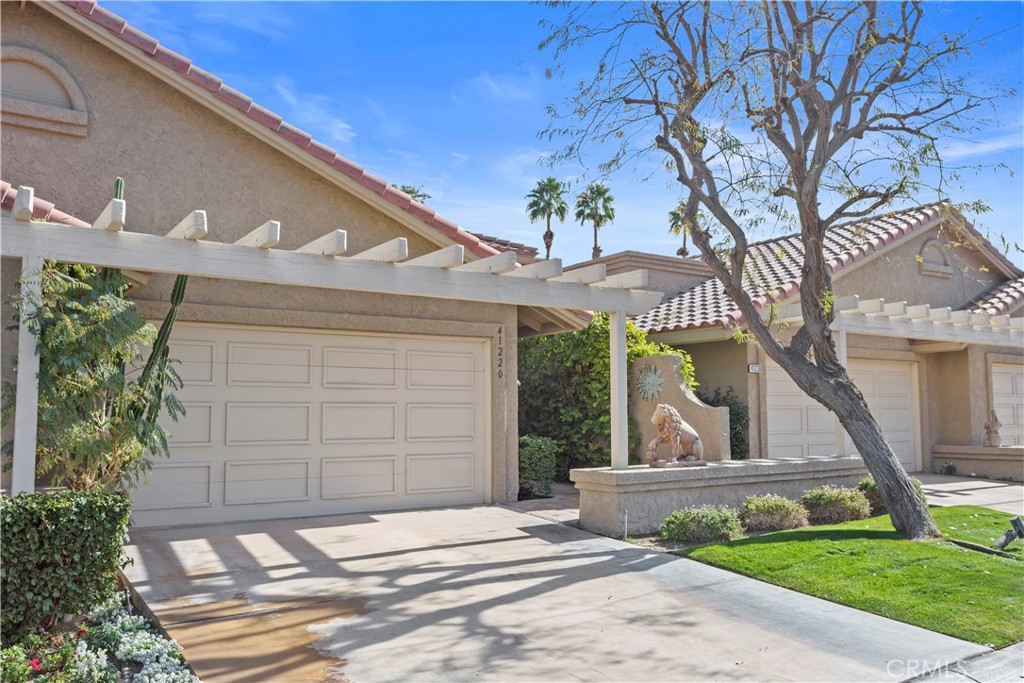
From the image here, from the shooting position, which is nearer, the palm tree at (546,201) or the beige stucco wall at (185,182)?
the beige stucco wall at (185,182)

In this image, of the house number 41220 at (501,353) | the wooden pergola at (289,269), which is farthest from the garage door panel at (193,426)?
the house number 41220 at (501,353)

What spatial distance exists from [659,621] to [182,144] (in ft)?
24.6

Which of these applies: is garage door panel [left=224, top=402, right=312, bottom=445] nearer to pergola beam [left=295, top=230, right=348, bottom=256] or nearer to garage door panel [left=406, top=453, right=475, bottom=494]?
garage door panel [left=406, top=453, right=475, bottom=494]

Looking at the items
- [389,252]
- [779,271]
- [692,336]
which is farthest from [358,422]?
[779,271]

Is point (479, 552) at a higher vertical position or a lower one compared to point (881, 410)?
lower

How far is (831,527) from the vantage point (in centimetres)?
927

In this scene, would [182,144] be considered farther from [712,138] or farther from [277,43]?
[712,138]

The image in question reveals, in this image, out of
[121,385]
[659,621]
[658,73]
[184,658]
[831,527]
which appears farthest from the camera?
[658,73]

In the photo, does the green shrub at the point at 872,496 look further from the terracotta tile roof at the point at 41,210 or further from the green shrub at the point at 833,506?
the terracotta tile roof at the point at 41,210

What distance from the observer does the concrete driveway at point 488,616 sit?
16.3 ft

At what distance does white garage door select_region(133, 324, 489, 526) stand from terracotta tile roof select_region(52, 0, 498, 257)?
1.57m

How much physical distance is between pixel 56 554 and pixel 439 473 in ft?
20.3

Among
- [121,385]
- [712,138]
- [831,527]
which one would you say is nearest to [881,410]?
[831,527]

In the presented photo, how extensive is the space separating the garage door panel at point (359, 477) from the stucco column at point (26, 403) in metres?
4.36
